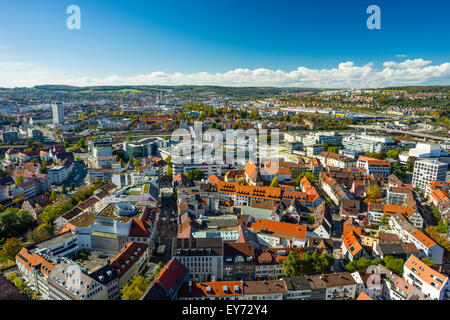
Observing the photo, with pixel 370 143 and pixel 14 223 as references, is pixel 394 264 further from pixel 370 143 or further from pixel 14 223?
pixel 370 143

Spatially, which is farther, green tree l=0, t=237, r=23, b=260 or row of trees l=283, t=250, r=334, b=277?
green tree l=0, t=237, r=23, b=260

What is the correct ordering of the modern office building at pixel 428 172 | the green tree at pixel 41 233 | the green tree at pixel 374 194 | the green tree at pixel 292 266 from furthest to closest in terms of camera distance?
the modern office building at pixel 428 172 < the green tree at pixel 374 194 < the green tree at pixel 41 233 < the green tree at pixel 292 266

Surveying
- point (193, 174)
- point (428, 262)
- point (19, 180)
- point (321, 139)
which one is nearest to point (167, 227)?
point (193, 174)

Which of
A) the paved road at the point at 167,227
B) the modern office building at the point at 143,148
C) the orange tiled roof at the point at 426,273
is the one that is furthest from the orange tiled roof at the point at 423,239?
the modern office building at the point at 143,148

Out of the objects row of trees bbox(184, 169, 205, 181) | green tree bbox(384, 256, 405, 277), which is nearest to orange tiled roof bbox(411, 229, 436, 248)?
green tree bbox(384, 256, 405, 277)

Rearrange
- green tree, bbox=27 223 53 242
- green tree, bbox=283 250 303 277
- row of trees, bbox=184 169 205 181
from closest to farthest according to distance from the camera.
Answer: green tree, bbox=283 250 303 277
green tree, bbox=27 223 53 242
row of trees, bbox=184 169 205 181

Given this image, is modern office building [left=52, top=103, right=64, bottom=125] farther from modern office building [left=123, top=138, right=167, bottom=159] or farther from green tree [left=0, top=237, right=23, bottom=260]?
green tree [left=0, top=237, right=23, bottom=260]

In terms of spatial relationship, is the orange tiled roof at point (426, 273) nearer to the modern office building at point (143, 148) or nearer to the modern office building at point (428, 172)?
the modern office building at point (428, 172)

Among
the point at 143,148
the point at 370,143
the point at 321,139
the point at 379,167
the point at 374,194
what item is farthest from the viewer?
the point at 321,139
